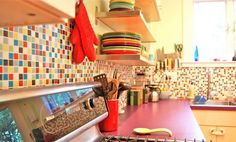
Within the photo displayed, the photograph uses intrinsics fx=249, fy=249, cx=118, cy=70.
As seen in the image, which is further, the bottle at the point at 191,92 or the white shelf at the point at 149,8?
the bottle at the point at 191,92

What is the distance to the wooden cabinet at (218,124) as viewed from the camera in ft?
8.12

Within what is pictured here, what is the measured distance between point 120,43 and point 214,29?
2237mm

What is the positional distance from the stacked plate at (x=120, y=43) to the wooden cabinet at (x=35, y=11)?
88 centimetres

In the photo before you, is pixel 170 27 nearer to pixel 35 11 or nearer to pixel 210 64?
pixel 210 64

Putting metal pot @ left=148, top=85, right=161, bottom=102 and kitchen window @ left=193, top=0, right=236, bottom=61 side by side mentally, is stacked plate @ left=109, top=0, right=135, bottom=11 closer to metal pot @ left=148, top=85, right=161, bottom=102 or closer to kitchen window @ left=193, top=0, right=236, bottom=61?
metal pot @ left=148, top=85, right=161, bottom=102

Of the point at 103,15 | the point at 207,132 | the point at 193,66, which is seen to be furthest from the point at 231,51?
the point at 103,15

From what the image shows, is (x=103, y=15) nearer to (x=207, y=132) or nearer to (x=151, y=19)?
(x=151, y=19)

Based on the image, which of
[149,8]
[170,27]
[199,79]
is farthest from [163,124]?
[170,27]

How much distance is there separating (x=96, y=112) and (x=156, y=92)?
1.80 metres

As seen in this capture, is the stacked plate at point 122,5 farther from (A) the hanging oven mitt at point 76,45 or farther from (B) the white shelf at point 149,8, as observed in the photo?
(B) the white shelf at point 149,8

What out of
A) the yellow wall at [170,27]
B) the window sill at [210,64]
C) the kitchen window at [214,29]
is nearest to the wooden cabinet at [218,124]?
the window sill at [210,64]

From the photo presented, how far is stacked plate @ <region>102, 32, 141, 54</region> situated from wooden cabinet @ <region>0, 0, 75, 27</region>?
875 millimetres

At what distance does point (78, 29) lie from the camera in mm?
1119

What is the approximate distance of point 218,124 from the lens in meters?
2.51
